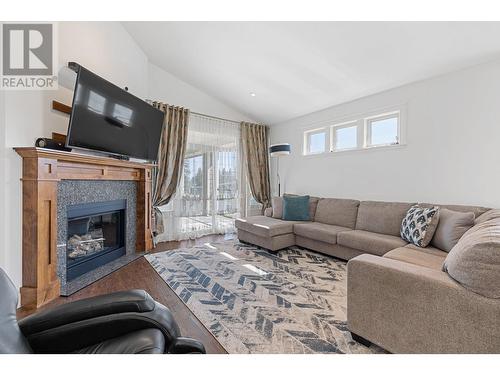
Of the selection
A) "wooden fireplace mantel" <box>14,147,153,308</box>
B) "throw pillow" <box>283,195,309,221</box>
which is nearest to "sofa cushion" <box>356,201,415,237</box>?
"throw pillow" <box>283,195,309,221</box>

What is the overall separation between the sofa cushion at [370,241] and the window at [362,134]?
4.64 ft

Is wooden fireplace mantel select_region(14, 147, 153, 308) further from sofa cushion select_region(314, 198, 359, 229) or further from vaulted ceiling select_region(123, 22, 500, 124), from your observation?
sofa cushion select_region(314, 198, 359, 229)

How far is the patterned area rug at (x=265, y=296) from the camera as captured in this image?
1.55m

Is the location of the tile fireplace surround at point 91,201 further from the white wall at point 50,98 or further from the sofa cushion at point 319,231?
the sofa cushion at point 319,231

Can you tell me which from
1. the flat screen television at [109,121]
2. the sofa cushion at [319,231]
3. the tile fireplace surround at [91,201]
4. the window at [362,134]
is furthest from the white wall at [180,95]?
the sofa cushion at [319,231]

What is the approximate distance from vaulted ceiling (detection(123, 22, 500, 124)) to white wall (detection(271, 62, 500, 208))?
0.59 ft

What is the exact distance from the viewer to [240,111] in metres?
4.98

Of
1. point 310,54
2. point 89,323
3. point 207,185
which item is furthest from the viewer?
point 207,185

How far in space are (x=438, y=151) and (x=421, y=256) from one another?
1578 millimetres

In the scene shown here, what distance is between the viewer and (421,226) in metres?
2.35

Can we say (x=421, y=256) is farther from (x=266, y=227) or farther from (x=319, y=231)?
(x=266, y=227)

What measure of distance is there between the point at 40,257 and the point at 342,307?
259 centimetres

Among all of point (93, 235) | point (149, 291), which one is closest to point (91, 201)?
point (93, 235)

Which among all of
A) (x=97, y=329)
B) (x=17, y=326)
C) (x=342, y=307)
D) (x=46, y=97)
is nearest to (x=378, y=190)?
(x=342, y=307)
